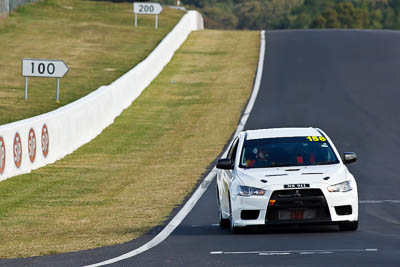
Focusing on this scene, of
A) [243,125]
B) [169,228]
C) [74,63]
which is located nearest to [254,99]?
[243,125]

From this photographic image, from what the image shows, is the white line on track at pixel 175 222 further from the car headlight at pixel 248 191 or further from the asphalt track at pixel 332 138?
the car headlight at pixel 248 191

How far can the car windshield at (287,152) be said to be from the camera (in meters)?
15.2

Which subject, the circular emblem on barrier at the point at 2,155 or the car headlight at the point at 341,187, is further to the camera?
the circular emblem on barrier at the point at 2,155

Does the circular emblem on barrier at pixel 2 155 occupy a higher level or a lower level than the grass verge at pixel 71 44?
lower

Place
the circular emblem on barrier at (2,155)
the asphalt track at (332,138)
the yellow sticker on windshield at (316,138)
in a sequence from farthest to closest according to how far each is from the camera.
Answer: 1. the circular emblem on barrier at (2,155)
2. the yellow sticker on windshield at (316,138)
3. the asphalt track at (332,138)

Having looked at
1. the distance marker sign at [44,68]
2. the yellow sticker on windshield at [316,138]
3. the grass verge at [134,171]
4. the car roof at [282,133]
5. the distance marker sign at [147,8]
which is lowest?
the grass verge at [134,171]

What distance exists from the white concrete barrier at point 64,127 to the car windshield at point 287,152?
25.1ft

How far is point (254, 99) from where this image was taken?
3909cm

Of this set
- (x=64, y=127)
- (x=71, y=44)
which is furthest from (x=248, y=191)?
(x=71, y=44)

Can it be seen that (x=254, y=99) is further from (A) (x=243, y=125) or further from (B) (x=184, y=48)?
(B) (x=184, y=48)

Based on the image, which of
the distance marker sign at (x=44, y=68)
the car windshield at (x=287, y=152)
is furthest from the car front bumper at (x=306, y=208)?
the distance marker sign at (x=44, y=68)

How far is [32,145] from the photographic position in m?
24.4

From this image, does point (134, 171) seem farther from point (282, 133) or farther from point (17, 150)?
point (282, 133)

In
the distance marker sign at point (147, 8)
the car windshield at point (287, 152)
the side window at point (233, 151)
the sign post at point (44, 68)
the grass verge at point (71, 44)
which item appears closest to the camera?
the car windshield at point (287, 152)
